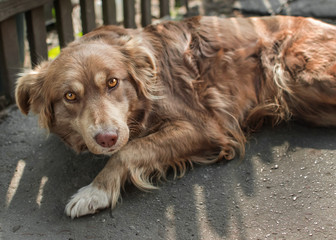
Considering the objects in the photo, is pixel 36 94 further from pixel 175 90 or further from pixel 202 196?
pixel 202 196

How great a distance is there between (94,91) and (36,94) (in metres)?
0.64

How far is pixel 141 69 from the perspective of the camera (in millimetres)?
3756

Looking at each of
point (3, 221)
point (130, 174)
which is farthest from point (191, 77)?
point (3, 221)

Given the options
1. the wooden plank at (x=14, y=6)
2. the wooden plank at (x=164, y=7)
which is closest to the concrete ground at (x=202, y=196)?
the wooden plank at (x=14, y=6)

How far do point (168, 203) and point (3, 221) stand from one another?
4.24 ft

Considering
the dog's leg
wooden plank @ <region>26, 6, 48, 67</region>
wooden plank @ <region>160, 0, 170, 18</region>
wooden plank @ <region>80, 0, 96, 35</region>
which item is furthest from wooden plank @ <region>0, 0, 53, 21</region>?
wooden plank @ <region>160, 0, 170, 18</region>

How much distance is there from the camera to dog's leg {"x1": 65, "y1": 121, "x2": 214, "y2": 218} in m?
3.40

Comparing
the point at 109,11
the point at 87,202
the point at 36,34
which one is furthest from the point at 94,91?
the point at 109,11

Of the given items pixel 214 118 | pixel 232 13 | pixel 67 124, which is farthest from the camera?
pixel 232 13

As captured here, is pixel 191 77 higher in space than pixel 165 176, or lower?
higher

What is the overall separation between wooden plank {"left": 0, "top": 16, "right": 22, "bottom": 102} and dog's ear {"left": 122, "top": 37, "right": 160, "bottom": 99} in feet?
5.15

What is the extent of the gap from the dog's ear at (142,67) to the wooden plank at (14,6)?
147 cm

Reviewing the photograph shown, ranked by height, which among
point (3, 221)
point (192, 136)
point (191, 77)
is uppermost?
point (191, 77)

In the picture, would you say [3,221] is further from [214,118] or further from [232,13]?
[232,13]
